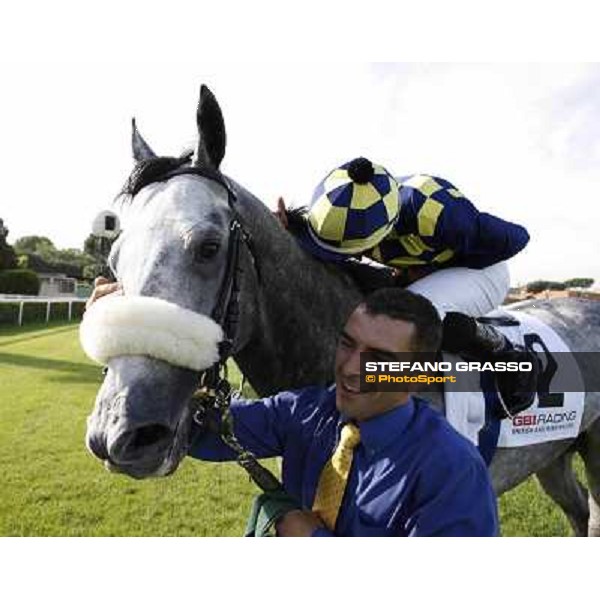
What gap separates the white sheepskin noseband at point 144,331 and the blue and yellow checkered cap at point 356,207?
0.59 m

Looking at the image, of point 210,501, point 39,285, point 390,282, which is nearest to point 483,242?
Result: point 390,282

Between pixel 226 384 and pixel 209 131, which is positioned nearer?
pixel 226 384

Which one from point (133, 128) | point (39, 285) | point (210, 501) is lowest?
point (210, 501)

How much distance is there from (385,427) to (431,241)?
857 millimetres

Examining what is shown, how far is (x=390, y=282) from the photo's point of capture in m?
2.00

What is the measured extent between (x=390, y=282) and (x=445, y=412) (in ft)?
1.53

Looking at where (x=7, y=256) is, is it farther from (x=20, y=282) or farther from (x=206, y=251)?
(x=206, y=251)

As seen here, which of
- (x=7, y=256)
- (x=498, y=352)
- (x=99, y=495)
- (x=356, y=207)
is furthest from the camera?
(x=7, y=256)

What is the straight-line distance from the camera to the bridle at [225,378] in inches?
53.1

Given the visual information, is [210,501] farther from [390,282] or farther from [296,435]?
[296,435]

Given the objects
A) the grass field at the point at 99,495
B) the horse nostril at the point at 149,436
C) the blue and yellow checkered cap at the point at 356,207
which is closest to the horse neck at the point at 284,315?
the blue and yellow checkered cap at the point at 356,207

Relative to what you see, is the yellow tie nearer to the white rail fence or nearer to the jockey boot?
the jockey boot

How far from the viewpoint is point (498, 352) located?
1.90m

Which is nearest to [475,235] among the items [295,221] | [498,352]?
[498,352]
